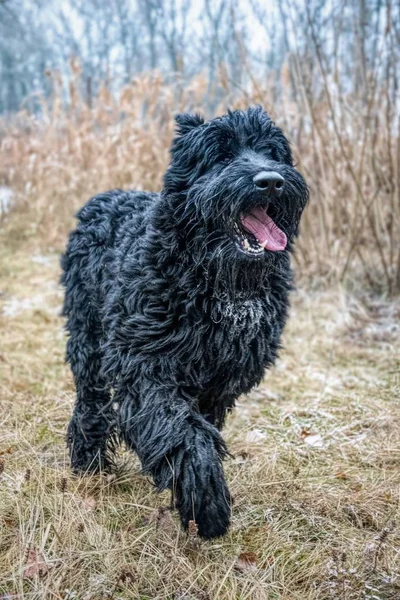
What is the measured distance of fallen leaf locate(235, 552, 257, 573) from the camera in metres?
2.33

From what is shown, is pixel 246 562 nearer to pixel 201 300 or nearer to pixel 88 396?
pixel 201 300

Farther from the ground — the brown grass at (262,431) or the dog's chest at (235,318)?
the dog's chest at (235,318)

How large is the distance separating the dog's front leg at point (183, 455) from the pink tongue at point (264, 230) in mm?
752

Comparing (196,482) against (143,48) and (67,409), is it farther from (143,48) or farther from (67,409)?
(143,48)

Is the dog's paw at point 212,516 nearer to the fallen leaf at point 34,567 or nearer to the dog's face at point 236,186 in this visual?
the fallen leaf at point 34,567

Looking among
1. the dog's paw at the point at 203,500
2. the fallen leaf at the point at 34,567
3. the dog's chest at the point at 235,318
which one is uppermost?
the dog's chest at the point at 235,318

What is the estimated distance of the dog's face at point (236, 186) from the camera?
2.38 metres

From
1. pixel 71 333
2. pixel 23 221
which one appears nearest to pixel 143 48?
pixel 23 221

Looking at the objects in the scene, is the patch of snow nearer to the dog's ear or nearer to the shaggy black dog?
the shaggy black dog

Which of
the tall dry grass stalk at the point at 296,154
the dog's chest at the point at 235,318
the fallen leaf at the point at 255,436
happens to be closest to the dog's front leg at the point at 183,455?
the dog's chest at the point at 235,318

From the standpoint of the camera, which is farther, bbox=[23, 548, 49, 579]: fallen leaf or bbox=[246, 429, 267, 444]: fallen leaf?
bbox=[246, 429, 267, 444]: fallen leaf

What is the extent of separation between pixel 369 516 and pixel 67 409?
2117 millimetres

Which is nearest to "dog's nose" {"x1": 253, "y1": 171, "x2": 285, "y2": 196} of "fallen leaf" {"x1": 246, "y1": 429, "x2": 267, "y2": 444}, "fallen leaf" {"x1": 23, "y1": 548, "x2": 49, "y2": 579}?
"fallen leaf" {"x1": 23, "y1": 548, "x2": 49, "y2": 579}

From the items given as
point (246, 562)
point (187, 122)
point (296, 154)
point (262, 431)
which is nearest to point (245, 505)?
point (246, 562)
